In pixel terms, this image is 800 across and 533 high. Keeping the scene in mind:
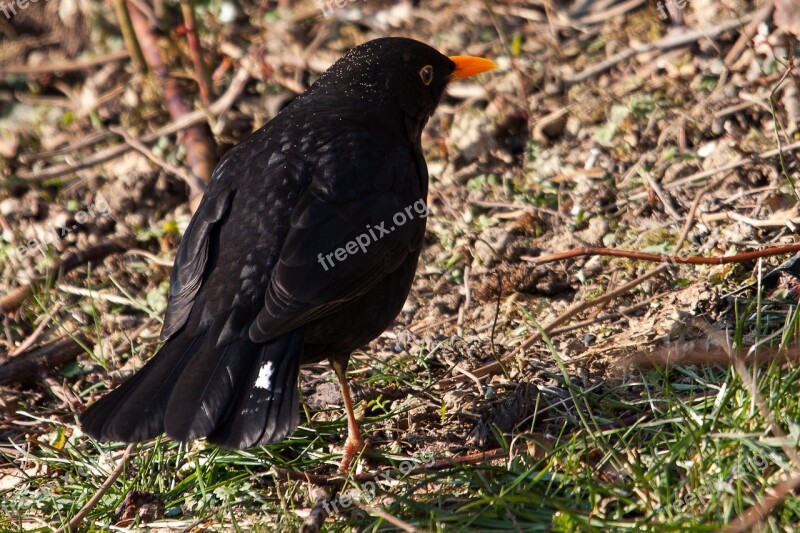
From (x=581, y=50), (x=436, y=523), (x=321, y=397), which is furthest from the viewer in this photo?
(x=581, y=50)

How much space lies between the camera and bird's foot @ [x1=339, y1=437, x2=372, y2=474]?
4270mm

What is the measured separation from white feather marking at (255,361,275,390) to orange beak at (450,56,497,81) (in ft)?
8.05

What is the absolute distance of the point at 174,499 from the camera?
4172 millimetres

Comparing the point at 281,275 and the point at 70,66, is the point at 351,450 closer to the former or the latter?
the point at 281,275

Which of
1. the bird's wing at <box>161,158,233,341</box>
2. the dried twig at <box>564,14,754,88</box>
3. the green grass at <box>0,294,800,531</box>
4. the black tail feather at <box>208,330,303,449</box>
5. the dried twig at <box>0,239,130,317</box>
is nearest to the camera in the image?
the green grass at <box>0,294,800,531</box>

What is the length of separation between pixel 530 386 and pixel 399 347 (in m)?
1.09

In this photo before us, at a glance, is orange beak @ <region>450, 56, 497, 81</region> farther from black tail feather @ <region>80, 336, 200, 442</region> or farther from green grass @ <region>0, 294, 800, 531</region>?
black tail feather @ <region>80, 336, 200, 442</region>

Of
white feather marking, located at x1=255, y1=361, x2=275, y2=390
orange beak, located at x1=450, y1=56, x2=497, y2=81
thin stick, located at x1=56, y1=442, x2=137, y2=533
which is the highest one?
orange beak, located at x1=450, y1=56, x2=497, y2=81

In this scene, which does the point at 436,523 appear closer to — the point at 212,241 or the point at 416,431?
the point at 416,431

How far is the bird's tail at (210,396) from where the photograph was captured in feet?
12.0

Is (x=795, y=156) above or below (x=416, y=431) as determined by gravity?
above

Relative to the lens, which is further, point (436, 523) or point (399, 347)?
point (399, 347)

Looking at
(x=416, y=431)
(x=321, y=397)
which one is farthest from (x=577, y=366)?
(x=321, y=397)

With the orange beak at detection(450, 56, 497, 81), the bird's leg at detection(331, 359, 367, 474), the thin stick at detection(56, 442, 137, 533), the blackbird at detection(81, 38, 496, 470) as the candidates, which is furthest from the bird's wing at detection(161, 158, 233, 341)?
the orange beak at detection(450, 56, 497, 81)
